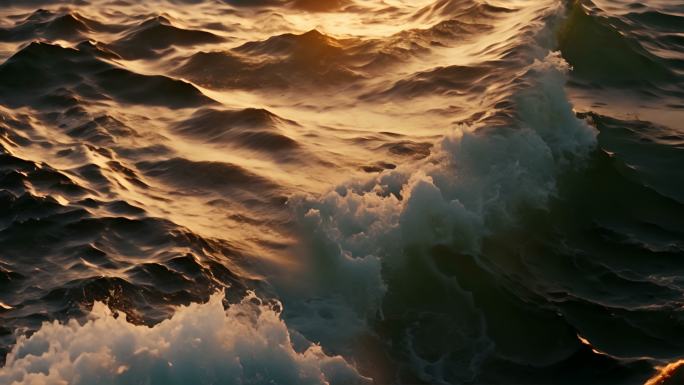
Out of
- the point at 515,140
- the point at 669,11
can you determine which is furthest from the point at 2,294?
the point at 669,11

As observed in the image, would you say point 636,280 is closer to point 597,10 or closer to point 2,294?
point 2,294

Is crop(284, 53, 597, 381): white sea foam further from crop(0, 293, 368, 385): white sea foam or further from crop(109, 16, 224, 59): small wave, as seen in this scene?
crop(109, 16, 224, 59): small wave

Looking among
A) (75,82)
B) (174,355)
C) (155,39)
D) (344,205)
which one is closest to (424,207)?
(344,205)

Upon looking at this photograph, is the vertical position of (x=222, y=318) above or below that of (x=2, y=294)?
above

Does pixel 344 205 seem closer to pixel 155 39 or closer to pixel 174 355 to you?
pixel 174 355

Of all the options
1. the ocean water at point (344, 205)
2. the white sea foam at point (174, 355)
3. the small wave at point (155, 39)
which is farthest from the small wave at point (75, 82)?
the white sea foam at point (174, 355)

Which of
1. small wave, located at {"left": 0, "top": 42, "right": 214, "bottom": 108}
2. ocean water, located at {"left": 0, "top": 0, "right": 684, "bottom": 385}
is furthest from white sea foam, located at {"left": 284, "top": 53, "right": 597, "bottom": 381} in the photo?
small wave, located at {"left": 0, "top": 42, "right": 214, "bottom": 108}
